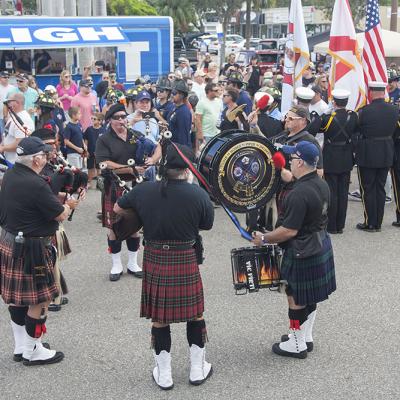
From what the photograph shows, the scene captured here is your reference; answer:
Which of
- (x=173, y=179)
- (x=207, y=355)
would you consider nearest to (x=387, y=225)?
(x=207, y=355)

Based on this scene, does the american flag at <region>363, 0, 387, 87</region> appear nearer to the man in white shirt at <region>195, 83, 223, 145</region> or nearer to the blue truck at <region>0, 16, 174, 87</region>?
the man in white shirt at <region>195, 83, 223, 145</region>

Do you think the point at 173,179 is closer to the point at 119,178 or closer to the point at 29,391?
the point at 29,391

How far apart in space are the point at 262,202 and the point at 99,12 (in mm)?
21893

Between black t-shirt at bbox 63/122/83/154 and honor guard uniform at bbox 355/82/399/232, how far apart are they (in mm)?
4121

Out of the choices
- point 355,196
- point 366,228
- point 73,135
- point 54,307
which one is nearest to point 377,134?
point 366,228

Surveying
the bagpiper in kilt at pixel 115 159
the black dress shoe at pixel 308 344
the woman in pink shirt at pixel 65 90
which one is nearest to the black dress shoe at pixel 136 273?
the bagpiper in kilt at pixel 115 159

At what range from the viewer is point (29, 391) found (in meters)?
4.70

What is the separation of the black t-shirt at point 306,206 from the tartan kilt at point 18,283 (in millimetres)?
1761

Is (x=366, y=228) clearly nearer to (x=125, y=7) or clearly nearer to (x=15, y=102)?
(x=15, y=102)

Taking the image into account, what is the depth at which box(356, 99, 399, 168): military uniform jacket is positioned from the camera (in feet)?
27.8

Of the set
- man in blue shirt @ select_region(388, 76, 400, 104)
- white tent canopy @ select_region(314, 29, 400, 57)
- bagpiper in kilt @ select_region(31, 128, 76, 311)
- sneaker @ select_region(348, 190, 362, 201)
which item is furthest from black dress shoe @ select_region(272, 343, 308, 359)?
white tent canopy @ select_region(314, 29, 400, 57)

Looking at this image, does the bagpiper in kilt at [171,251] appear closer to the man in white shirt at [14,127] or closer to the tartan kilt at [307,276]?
the tartan kilt at [307,276]

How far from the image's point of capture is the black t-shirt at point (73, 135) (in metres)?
10.2

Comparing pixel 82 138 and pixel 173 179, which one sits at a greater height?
pixel 173 179
